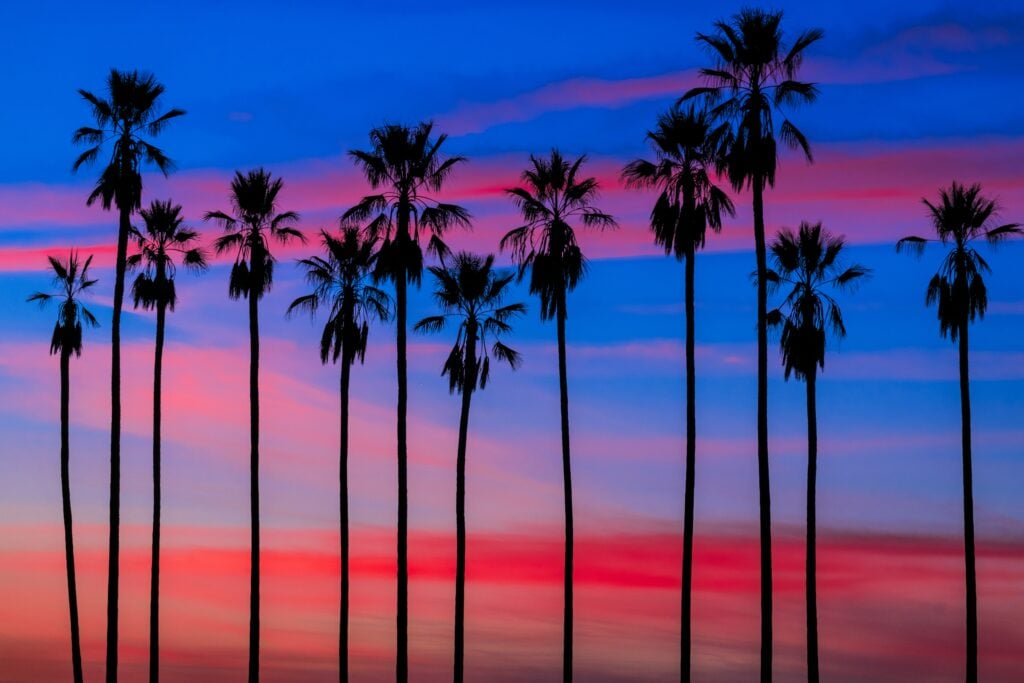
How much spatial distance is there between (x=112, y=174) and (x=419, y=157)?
495 inches

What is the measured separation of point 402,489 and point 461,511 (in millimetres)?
3251

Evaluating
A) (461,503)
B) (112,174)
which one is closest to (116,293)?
(112,174)

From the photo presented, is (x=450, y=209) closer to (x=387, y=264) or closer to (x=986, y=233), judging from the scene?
(x=387, y=264)

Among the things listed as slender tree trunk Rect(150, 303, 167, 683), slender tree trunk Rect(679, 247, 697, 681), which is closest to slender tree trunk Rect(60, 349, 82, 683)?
slender tree trunk Rect(150, 303, 167, 683)

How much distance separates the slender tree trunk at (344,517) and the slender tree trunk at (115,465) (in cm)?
925

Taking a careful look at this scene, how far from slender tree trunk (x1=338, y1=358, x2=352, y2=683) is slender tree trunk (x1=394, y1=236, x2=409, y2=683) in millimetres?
5311

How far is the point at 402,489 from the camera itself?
71.1m

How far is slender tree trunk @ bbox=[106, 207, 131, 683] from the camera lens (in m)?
73.0

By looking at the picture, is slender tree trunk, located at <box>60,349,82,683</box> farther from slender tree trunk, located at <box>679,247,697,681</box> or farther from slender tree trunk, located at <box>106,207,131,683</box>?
slender tree trunk, located at <box>679,247,697,681</box>

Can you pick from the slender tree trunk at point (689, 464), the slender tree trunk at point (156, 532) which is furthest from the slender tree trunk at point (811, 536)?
the slender tree trunk at point (156, 532)

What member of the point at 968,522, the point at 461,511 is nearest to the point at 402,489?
the point at 461,511

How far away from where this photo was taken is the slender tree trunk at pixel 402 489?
69.4 metres

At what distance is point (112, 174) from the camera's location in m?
72.2

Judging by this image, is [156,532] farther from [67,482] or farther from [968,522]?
[968,522]
